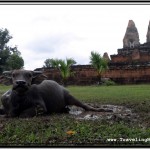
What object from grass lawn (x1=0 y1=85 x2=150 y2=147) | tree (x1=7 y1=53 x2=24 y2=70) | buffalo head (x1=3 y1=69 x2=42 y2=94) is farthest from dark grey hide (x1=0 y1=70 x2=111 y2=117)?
tree (x1=7 y1=53 x2=24 y2=70)

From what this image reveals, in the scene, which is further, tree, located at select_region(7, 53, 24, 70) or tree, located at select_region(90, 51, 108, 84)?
tree, located at select_region(90, 51, 108, 84)

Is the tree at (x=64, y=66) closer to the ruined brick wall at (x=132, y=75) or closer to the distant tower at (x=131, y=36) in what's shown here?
the ruined brick wall at (x=132, y=75)

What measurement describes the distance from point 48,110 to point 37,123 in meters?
1.18

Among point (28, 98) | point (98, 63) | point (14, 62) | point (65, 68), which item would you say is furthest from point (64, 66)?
point (28, 98)

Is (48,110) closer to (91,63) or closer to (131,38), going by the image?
(91,63)

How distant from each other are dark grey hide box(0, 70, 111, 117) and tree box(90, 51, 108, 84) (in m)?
13.0

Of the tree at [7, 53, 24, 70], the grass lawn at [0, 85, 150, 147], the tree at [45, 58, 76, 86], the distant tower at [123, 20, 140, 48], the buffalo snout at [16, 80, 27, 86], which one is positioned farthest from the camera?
the distant tower at [123, 20, 140, 48]

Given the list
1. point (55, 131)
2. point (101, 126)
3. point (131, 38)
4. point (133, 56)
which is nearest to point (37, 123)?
point (55, 131)

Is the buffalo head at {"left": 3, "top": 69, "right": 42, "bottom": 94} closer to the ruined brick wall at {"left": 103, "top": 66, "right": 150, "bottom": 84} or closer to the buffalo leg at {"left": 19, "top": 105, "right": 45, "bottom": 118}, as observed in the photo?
the buffalo leg at {"left": 19, "top": 105, "right": 45, "bottom": 118}

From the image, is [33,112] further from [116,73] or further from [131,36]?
[131,36]

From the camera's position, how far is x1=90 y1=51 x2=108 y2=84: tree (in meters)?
18.6

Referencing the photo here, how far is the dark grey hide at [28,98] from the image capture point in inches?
195

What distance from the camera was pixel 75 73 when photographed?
62.4 feet

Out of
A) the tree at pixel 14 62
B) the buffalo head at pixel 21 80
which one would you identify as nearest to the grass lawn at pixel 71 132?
the buffalo head at pixel 21 80
